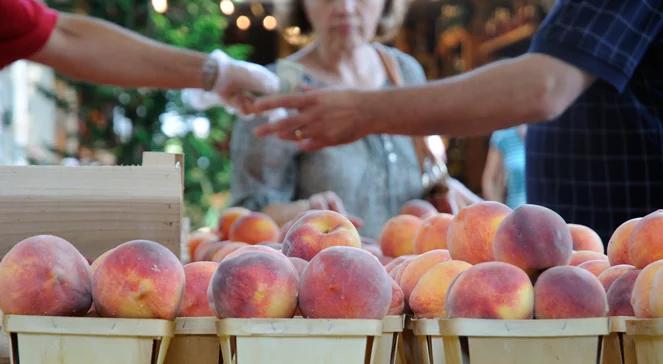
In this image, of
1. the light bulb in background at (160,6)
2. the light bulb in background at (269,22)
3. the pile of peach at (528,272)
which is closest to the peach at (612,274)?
the pile of peach at (528,272)

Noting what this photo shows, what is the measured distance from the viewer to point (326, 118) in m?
2.17

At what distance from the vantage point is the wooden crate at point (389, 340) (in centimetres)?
101

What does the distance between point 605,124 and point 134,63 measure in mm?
1269

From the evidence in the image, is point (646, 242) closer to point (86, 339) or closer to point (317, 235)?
point (317, 235)

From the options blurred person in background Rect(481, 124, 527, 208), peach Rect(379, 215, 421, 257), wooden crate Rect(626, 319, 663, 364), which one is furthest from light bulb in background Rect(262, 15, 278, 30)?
wooden crate Rect(626, 319, 663, 364)

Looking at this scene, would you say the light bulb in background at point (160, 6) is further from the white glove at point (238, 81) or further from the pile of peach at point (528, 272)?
the pile of peach at point (528, 272)

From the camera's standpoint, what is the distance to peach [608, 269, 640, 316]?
1056 millimetres

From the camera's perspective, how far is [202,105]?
2635 mm

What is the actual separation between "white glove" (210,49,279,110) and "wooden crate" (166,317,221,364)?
1500 mm

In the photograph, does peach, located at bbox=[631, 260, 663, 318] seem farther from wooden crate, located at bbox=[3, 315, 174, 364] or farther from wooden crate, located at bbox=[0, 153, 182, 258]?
wooden crate, located at bbox=[0, 153, 182, 258]

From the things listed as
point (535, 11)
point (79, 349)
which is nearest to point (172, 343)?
point (79, 349)

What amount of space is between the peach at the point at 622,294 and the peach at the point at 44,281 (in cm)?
62

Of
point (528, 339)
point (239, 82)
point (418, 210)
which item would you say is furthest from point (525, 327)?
point (239, 82)

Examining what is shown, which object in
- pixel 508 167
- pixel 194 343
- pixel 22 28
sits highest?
pixel 22 28
